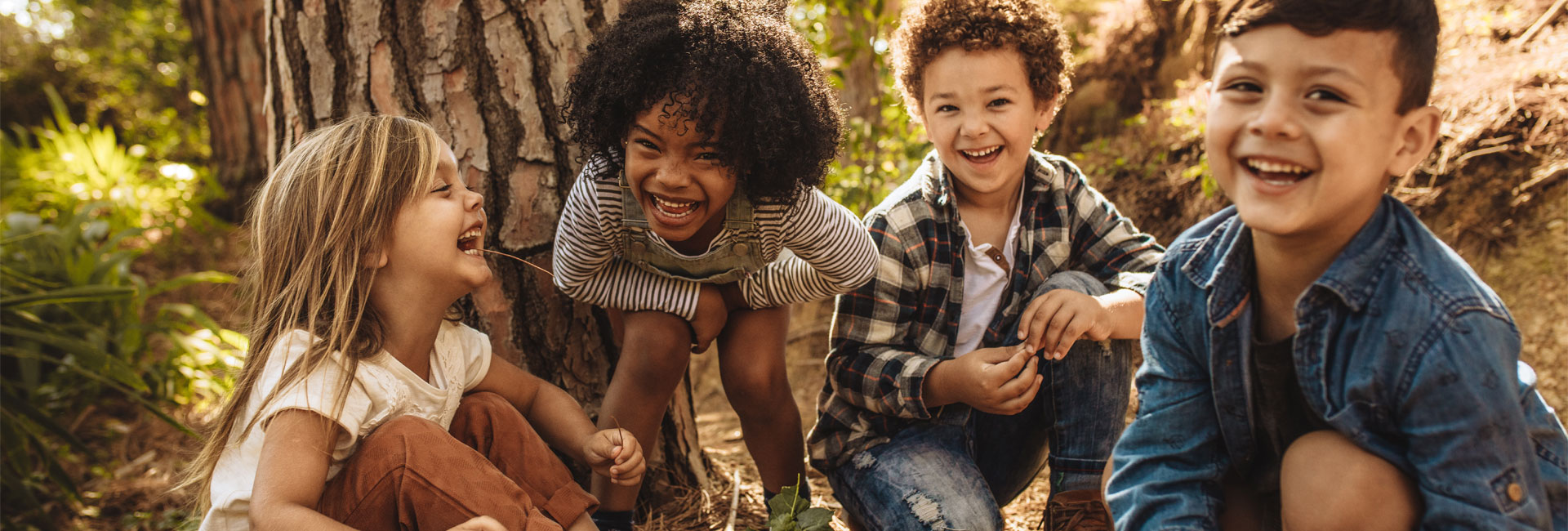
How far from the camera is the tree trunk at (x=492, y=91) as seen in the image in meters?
2.31

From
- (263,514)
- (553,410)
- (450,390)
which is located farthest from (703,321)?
→ (263,514)

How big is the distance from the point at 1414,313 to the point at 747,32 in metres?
1.27

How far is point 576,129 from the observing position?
206 centimetres

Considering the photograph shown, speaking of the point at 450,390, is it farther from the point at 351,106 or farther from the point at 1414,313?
the point at 1414,313

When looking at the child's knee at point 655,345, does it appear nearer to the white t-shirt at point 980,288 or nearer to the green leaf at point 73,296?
the white t-shirt at point 980,288

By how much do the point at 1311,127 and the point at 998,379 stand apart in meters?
0.78

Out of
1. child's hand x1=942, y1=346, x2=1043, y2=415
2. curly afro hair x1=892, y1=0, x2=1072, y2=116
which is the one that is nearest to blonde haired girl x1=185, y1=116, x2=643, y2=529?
child's hand x1=942, y1=346, x2=1043, y2=415

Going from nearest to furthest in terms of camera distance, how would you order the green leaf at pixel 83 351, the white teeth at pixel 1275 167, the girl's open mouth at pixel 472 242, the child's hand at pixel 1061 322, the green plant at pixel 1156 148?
the white teeth at pixel 1275 167 → the child's hand at pixel 1061 322 → the girl's open mouth at pixel 472 242 → the green leaf at pixel 83 351 → the green plant at pixel 1156 148

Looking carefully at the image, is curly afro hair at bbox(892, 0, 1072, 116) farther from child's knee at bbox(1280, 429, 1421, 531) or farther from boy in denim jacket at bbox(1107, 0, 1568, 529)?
child's knee at bbox(1280, 429, 1421, 531)

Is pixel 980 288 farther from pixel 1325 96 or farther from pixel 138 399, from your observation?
pixel 138 399

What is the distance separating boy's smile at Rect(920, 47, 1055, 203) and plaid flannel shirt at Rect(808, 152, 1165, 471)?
0.07m

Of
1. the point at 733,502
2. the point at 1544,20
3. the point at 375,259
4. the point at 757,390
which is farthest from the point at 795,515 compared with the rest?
the point at 1544,20

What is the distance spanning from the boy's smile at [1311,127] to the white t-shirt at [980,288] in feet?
2.69

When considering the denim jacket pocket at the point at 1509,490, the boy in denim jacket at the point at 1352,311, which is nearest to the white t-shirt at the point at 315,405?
the boy in denim jacket at the point at 1352,311
